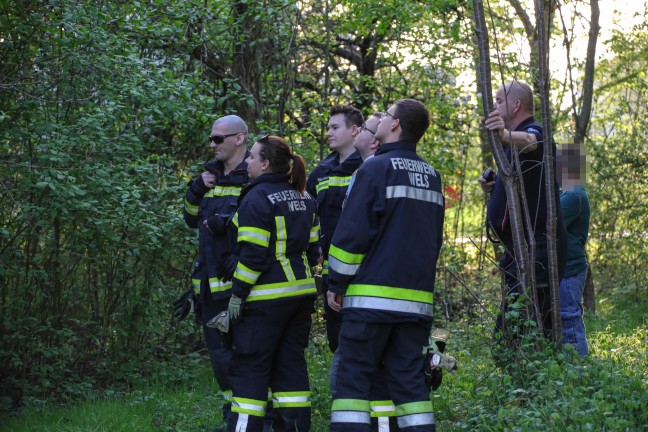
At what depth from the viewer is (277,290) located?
549cm

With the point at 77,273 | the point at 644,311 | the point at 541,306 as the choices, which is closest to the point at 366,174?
the point at 541,306

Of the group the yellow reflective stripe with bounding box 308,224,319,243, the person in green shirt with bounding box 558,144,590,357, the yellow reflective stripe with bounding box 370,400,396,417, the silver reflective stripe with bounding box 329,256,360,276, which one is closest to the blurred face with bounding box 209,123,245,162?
the yellow reflective stripe with bounding box 308,224,319,243

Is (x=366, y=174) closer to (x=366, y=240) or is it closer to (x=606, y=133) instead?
(x=366, y=240)

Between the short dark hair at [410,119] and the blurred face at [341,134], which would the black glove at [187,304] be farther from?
the short dark hair at [410,119]

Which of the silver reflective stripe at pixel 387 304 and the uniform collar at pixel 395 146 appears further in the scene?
the uniform collar at pixel 395 146

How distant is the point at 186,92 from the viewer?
7.77 meters

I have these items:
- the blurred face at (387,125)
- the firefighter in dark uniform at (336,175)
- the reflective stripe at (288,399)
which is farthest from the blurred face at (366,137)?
the reflective stripe at (288,399)

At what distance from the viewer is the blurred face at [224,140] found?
620cm

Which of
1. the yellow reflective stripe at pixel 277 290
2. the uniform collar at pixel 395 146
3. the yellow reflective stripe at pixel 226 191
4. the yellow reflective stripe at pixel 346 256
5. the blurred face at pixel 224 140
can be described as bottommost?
the yellow reflective stripe at pixel 277 290

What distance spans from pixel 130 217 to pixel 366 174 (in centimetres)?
305

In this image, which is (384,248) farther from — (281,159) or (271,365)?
(271,365)

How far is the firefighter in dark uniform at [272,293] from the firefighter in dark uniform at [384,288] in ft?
2.38

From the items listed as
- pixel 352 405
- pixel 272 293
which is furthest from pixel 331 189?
pixel 352 405

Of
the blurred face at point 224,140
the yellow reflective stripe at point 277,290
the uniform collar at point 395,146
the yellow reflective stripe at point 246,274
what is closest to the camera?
the uniform collar at point 395,146
